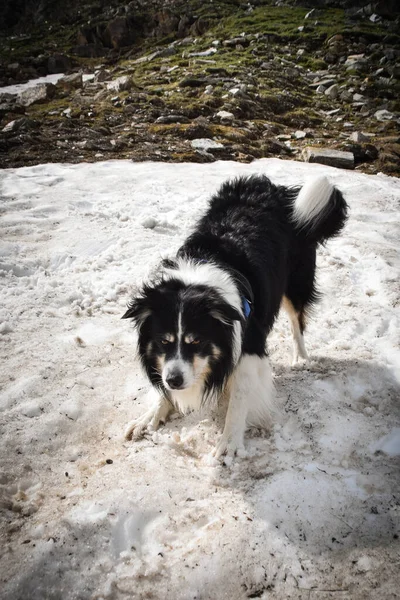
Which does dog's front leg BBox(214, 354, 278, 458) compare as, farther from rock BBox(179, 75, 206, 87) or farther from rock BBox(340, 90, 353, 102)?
rock BBox(340, 90, 353, 102)

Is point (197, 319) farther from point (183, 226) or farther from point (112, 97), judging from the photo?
point (112, 97)

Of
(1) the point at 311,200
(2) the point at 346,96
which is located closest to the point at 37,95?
(2) the point at 346,96

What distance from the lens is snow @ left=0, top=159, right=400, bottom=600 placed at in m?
1.94

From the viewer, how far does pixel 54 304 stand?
4.29m

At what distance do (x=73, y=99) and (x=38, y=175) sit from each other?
34.5ft

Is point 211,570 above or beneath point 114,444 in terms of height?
above

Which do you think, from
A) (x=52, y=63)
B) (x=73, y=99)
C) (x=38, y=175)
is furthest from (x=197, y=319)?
(x=52, y=63)

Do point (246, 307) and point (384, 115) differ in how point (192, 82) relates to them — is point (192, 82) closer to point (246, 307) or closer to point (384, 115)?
point (384, 115)

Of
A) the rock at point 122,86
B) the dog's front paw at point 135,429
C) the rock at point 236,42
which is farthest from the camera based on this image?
the rock at point 236,42

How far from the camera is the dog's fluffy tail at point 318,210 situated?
3.46 meters

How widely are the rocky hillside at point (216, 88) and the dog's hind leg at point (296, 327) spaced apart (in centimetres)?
602

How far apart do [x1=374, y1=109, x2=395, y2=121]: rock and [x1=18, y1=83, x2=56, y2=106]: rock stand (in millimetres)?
13385

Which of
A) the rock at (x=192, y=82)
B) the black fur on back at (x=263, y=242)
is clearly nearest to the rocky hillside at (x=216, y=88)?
the rock at (x=192, y=82)

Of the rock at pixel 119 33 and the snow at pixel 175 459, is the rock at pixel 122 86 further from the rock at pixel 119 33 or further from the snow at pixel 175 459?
the rock at pixel 119 33
